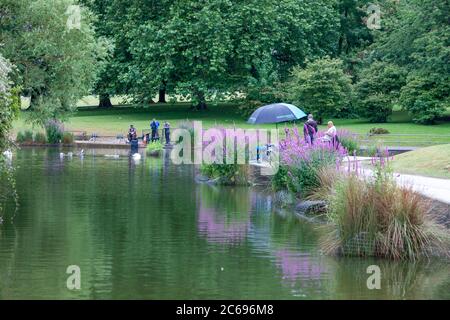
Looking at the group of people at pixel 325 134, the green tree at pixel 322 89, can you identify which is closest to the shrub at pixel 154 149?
the green tree at pixel 322 89

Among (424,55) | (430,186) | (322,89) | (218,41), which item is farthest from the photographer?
(218,41)

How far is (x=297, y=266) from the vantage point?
52.3ft

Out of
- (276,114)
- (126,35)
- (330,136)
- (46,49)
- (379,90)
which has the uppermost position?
(126,35)

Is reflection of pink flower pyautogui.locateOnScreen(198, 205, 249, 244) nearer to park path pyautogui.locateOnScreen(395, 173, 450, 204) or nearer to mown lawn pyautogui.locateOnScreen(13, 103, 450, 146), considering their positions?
park path pyautogui.locateOnScreen(395, 173, 450, 204)

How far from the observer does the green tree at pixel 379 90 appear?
56875 millimetres

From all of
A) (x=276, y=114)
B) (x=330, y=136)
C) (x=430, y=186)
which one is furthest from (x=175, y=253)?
(x=276, y=114)

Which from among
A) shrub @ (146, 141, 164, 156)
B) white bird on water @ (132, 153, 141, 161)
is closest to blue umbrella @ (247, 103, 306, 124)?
white bird on water @ (132, 153, 141, 161)

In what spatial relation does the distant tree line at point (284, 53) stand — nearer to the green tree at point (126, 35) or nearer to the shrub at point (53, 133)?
the green tree at point (126, 35)

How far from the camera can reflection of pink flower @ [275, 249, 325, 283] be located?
49.3 ft

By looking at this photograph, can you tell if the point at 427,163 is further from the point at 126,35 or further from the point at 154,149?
the point at 126,35

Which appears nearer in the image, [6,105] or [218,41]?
[6,105]

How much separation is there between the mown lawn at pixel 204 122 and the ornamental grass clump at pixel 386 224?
2588cm

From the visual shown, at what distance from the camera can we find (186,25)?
205 feet

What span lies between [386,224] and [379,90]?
139 feet
